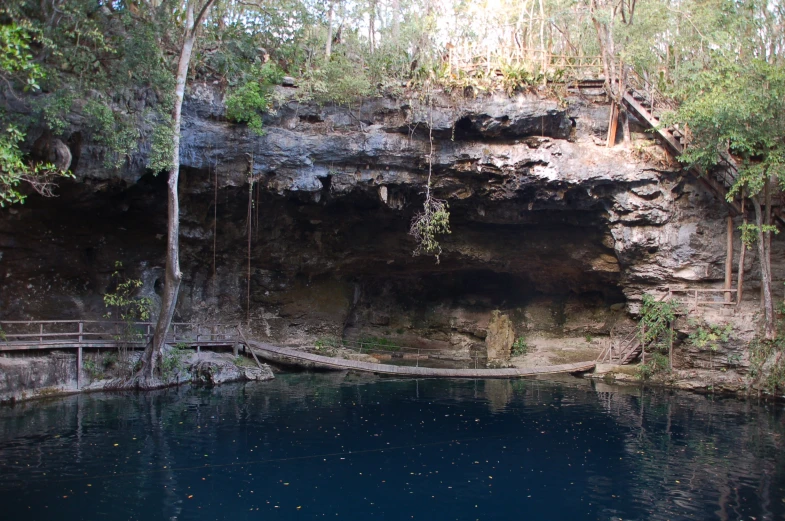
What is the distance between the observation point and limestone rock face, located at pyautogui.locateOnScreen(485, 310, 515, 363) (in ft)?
91.2

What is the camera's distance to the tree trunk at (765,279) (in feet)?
65.2

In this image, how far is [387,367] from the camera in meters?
23.4

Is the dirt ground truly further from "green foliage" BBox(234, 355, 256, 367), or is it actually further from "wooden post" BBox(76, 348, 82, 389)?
"wooden post" BBox(76, 348, 82, 389)

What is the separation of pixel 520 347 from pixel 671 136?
11.7 m

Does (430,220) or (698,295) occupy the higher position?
(430,220)

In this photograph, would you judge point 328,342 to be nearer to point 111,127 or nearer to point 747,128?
point 111,127

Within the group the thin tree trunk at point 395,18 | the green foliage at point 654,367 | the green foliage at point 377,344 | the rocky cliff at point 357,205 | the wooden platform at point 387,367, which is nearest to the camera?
the rocky cliff at point 357,205

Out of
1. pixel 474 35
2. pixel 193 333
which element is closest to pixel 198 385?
pixel 193 333

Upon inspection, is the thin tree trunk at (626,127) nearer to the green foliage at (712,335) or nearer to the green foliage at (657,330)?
the green foliage at (657,330)

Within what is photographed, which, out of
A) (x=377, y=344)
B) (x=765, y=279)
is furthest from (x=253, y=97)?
(x=765, y=279)

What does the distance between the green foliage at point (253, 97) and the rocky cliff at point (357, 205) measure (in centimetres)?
55

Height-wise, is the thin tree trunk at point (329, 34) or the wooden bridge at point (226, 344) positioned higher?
the thin tree trunk at point (329, 34)

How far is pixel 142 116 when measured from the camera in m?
18.6

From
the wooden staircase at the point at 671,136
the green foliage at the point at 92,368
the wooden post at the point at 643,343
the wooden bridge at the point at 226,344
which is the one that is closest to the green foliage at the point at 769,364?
the wooden post at the point at 643,343
